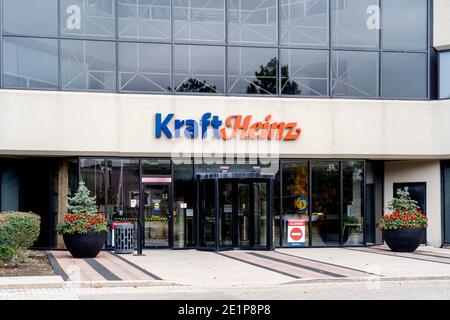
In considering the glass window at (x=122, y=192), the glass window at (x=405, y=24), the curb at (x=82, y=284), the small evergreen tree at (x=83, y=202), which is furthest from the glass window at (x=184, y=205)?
the curb at (x=82, y=284)

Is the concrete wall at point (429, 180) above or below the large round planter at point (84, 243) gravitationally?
above

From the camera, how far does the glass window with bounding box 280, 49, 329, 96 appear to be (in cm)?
2389

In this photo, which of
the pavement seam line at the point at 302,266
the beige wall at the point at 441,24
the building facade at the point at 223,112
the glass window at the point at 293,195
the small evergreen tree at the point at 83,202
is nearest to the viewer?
the pavement seam line at the point at 302,266

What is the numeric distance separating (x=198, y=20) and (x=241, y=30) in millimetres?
1421

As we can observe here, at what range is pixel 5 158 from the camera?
964 inches

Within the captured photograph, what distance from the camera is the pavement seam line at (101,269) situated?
52.3ft

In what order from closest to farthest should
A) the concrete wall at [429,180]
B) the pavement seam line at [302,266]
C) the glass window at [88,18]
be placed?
the pavement seam line at [302,266], the glass window at [88,18], the concrete wall at [429,180]

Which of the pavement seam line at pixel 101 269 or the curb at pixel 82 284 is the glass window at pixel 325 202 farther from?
the curb at pixel 82 284

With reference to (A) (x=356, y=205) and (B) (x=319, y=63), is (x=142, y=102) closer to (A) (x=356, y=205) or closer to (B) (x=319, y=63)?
(B) (x=319, y=63)

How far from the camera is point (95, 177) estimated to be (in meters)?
23.0

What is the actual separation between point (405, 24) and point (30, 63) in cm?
1228

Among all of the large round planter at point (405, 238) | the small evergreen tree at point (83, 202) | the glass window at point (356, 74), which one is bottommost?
the large round planter at point (405, 238)

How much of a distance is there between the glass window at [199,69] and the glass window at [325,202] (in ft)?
13.9
